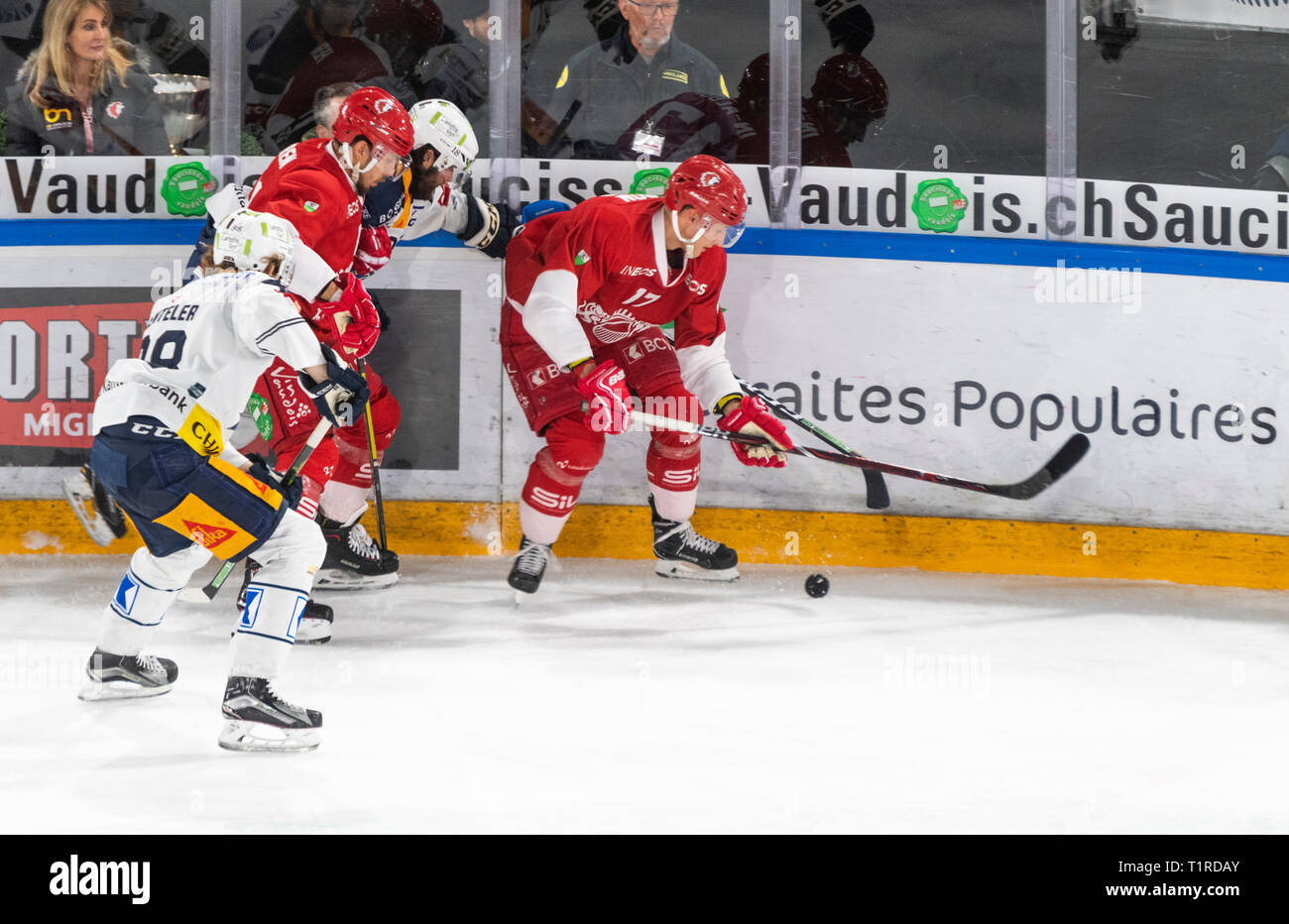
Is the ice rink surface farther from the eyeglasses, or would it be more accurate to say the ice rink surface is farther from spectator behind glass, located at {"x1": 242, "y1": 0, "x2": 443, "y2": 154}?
the eyeglasses

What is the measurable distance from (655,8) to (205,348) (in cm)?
255

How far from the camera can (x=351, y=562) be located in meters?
4.49

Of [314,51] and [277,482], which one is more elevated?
[314,51]

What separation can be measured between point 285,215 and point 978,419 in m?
2.36

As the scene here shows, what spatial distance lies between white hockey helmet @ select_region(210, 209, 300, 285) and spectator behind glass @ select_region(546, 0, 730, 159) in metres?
1.86

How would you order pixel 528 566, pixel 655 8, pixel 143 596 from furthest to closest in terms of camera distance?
pixel 655 8
pixel 528 566
pixel 143 596

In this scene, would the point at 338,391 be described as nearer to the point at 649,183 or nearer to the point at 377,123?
the point at 377,123

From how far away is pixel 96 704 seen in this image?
10.5ft

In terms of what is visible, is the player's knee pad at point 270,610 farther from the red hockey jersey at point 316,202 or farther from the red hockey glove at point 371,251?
the red hockey glove at point 371,251

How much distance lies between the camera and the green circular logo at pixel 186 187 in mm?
4879

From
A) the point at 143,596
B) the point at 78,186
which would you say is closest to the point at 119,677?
the point at 143,596

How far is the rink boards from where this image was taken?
466cm

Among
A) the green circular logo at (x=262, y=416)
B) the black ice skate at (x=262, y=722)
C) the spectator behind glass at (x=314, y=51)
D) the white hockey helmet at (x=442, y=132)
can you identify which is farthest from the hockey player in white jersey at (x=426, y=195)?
the black ice skate at (x=262, y=722)

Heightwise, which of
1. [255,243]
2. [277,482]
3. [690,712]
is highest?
[255,243]
